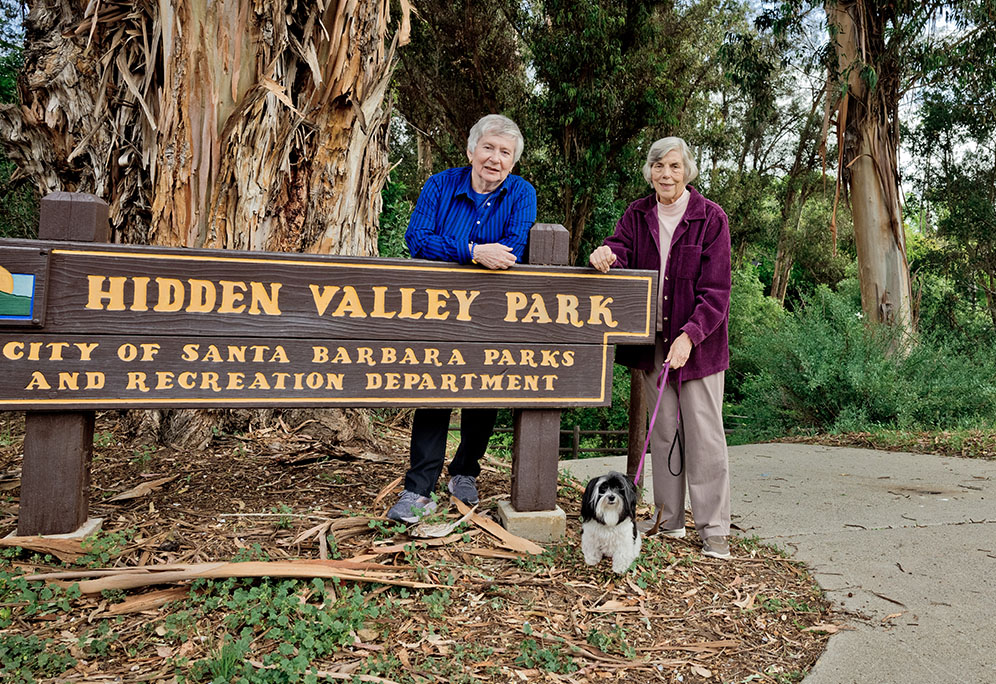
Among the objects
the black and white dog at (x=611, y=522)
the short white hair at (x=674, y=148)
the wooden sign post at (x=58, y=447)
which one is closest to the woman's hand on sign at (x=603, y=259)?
the short white hair at (x=674, y=148)

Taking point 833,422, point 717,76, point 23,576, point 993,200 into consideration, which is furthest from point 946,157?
point 23,576

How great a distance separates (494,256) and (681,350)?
972 mm

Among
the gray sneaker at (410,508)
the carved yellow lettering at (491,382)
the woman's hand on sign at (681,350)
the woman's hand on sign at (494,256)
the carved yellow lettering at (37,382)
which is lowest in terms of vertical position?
the gray sneaker at (410,508)

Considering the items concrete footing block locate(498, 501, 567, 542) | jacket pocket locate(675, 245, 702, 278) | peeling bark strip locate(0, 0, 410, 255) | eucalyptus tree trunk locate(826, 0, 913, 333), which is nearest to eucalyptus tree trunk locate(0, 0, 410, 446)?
peeling bark strip locate(0, 0, 410, 255)

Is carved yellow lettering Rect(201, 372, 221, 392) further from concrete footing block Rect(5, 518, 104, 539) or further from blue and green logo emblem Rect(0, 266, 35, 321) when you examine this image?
concrete footing block Rect(5, 518, 104, 539)

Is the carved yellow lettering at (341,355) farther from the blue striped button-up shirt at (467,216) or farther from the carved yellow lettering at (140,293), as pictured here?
the carved yellow lettering at (140,293)

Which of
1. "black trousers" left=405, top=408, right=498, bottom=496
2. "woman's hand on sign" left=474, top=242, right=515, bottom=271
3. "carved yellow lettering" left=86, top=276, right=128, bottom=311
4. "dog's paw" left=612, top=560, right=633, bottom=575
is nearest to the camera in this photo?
"carved yellow lettering" left=86, top=276, right=128, bottom=311

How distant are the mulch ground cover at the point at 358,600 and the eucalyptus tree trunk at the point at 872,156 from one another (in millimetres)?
9544

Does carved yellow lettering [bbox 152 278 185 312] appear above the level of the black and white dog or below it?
above

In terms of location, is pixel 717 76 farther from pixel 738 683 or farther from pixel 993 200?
pixel 738 683

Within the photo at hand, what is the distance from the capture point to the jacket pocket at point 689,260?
360 centimetres

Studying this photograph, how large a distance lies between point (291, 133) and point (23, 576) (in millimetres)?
3013

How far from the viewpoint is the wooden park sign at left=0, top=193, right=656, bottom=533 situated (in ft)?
9.97

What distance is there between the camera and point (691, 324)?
3.51m
